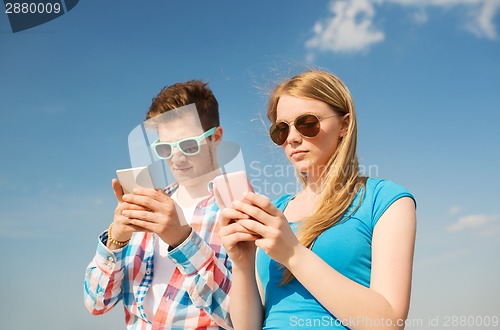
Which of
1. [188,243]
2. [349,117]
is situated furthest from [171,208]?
[349,117]

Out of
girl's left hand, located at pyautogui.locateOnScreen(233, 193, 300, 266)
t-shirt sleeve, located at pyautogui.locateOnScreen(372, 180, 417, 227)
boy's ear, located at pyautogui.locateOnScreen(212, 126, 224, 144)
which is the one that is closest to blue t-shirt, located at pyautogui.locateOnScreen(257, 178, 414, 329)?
t-shirt sleeve, located at pyautogui.locateOnScreen(372, 180, 417, 227)

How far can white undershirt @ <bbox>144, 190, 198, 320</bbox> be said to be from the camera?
149 inches

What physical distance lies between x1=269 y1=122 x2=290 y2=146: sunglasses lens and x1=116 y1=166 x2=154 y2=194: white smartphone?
0.95m

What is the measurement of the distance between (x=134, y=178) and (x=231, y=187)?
757 mm

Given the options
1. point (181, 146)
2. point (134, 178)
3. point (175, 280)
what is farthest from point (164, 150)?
point (175, 280)

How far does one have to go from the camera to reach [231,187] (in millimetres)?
2902

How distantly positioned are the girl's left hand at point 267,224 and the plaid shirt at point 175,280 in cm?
79

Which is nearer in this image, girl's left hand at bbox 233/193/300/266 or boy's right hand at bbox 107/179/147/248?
girl's left hand at bbox 233/193/300/266

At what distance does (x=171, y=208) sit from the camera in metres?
3.37

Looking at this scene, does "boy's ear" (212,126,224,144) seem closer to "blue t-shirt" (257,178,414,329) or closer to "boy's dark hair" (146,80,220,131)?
"boy's dark hair" (146,80,220,131)

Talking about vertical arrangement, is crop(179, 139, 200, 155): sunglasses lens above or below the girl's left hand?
above

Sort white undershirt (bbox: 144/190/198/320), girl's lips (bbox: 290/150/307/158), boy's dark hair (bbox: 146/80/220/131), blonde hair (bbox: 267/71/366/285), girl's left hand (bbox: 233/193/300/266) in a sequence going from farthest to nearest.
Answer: boy's dark hair (bbox: 146/80/220/131), white undershirt (bbox: 144/190/198/320), girl's lips (bbox: 290/150/307/158), blonde hair (bbox: 267/71/366/285), girl's left hand (bbox: 233/193/300/266)

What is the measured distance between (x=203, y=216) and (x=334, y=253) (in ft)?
4.07

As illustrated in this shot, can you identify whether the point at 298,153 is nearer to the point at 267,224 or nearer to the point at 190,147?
the point at 190,147
